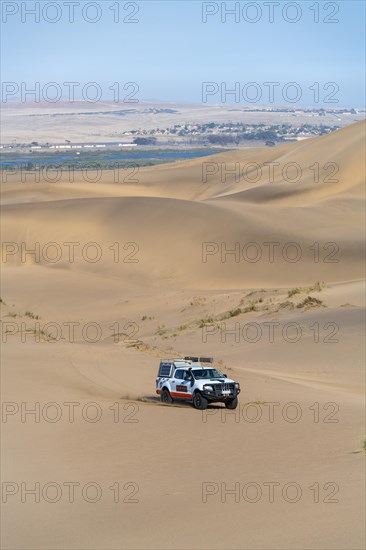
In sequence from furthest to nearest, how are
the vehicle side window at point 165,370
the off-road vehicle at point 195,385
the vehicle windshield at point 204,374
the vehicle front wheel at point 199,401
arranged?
the vehicle side window at point 165,370 → the vehicle windshield at point 204,374 → the vehicle front wheel at point 199,401 → the off-road vehicle at point 195,385

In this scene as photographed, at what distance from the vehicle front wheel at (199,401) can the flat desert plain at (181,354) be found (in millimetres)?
315

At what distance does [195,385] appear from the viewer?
1528 centimetres

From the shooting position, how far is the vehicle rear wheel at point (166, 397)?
15641mm

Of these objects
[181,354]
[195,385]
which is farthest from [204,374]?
[181,354]

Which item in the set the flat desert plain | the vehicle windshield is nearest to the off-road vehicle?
the vehicle windshield

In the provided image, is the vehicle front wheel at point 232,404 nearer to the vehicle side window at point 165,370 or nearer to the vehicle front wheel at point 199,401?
the vehicle front wheel at point 199,401

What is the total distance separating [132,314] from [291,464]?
20825 mm

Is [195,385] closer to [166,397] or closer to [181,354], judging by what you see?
[166,397]

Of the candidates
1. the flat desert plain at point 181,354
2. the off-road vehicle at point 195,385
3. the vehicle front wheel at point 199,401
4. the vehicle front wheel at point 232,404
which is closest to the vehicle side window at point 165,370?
the off-road vehicle at point 195,385

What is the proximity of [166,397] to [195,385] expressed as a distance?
0.70m

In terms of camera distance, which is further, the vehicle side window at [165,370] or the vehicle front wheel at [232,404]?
the vehicle side window at [165,370]

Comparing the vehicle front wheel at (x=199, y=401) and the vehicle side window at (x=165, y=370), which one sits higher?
the vehicle side window at (x=165, y=370)

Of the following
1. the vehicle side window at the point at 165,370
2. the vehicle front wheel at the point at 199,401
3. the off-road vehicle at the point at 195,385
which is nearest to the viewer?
the off-road vehicle at the point at 195,385

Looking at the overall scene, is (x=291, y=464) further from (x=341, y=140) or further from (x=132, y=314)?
(x=341, y=140)
